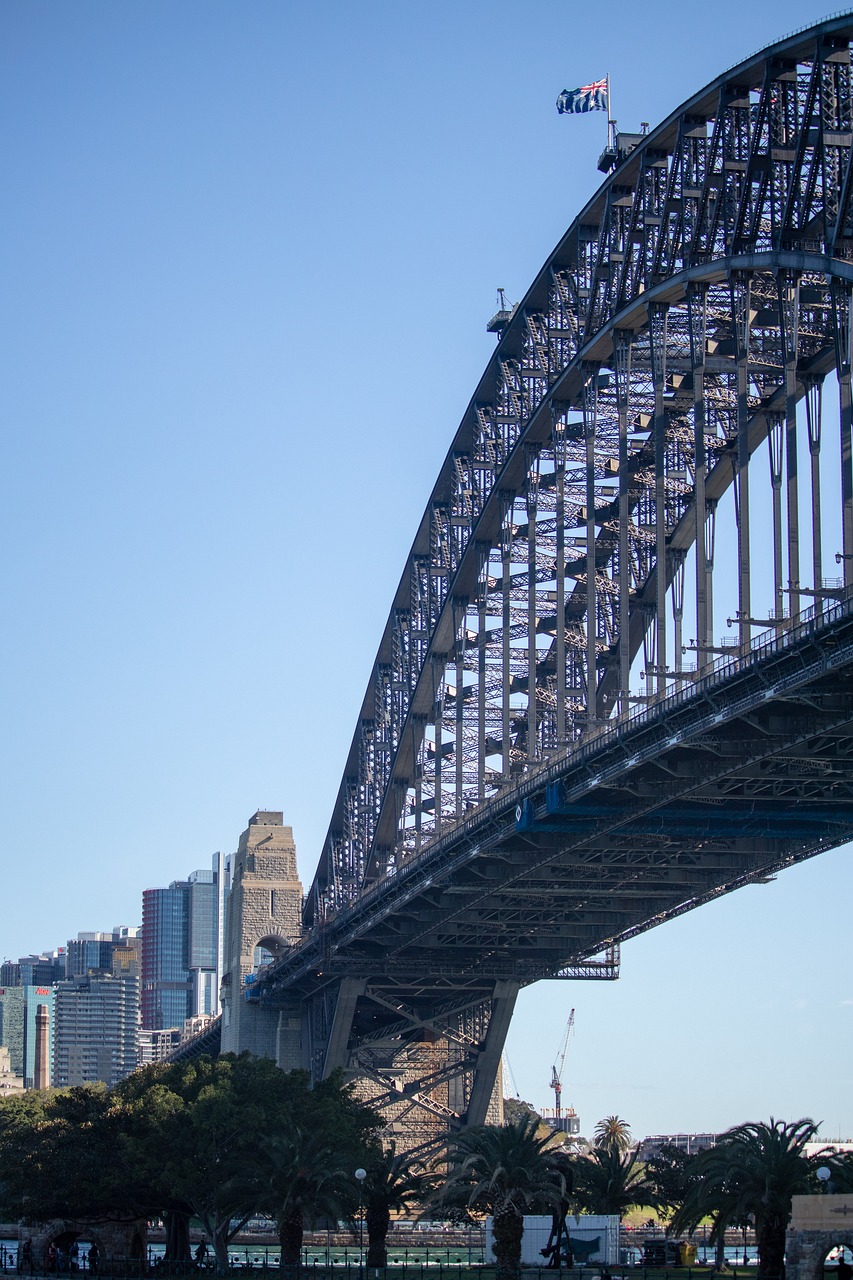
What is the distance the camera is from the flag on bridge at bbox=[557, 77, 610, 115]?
82.7 meters

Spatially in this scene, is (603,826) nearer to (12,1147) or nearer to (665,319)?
(665,319)

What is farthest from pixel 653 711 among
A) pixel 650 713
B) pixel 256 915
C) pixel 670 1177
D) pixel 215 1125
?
pixel 256 915

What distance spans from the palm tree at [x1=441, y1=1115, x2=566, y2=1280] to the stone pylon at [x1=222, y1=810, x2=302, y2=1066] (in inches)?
2823

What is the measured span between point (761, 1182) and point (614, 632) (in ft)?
120

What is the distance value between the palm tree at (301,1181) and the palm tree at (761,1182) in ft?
45.9

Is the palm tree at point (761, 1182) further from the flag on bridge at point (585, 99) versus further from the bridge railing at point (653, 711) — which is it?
the flag on bridge at point (585, 99)

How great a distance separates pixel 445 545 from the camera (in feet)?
368

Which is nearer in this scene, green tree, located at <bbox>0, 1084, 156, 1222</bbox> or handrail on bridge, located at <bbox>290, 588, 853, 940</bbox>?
handrail on bridge, located at <bbox>290, 588, 853, 940</bbox>

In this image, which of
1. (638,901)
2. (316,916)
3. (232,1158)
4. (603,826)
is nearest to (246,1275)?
(232,1158)

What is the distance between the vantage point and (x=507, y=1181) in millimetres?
67688

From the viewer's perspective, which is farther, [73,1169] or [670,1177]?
[670,1177]

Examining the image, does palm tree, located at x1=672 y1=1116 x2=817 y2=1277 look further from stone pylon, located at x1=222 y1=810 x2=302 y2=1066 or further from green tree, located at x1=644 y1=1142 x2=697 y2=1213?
stone pylon, located at x1=222 y1=810 x2=302 y2=1066

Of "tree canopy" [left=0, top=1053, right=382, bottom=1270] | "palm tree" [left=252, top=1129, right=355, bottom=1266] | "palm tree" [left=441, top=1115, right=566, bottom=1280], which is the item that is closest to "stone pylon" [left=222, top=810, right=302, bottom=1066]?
"tree canopy" [left=0, top=1053, right=382, bottom=1270]

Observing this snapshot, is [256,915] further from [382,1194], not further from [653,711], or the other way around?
[653,711]
